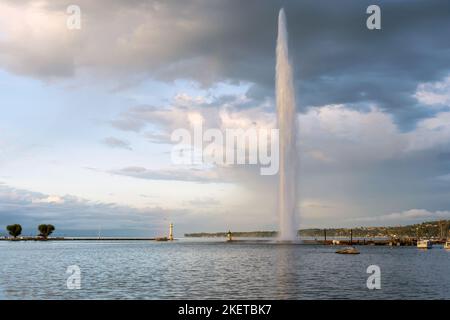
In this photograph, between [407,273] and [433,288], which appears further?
[407,273]

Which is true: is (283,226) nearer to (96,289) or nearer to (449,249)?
(449,249)

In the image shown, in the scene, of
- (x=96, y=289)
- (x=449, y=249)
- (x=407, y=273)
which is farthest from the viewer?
(x=449, y=249)

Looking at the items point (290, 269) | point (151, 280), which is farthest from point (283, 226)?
point (151, 280)

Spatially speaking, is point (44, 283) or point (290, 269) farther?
point (290, 269)

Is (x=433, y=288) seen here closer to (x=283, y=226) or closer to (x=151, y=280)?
(x=151, y=280)

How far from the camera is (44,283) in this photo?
215 feet
